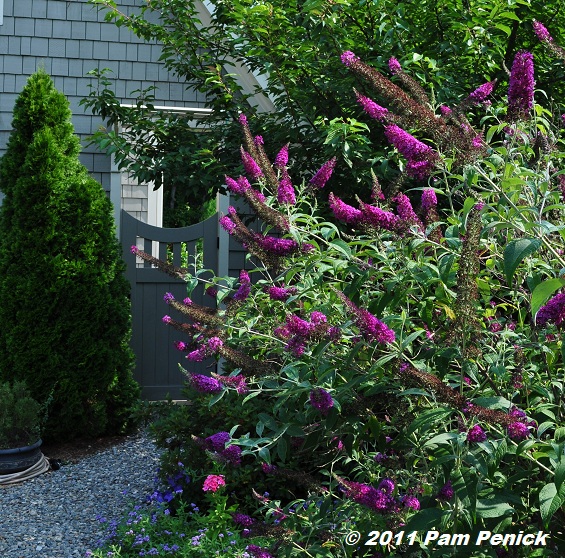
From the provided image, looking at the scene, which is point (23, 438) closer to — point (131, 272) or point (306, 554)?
point (131, 272)

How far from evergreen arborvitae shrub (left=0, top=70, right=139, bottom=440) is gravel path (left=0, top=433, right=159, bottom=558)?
1.38 ft

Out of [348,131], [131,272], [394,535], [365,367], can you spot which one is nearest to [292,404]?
[365,367]

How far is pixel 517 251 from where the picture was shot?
57.5 inches

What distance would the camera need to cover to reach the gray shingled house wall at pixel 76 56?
6594mm

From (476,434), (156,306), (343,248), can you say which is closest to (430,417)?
(476,434)

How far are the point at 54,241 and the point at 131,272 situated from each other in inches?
41.9

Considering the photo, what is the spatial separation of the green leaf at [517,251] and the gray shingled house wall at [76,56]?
18.3 feet

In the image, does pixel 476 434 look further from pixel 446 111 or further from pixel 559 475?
pixel 446 111

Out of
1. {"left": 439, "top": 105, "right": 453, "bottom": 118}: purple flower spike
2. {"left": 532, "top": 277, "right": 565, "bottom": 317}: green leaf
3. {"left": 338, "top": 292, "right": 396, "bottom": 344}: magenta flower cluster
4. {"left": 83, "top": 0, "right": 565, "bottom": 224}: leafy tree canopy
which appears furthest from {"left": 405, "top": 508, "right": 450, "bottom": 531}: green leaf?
{"left": 83, "top": 0, "right": 565, "bottom": 224}: leafy tree canopy

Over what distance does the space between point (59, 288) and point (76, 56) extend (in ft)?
8.22

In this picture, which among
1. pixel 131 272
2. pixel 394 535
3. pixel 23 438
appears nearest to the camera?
pixel 394 535

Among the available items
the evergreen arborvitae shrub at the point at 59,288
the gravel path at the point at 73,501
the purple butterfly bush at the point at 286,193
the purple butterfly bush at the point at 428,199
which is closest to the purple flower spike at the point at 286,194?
the purple butterfly bush at the point at 286,193

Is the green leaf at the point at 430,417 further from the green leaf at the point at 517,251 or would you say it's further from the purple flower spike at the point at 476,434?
the green leaf at the point at 517,251

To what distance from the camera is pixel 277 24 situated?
482cm
